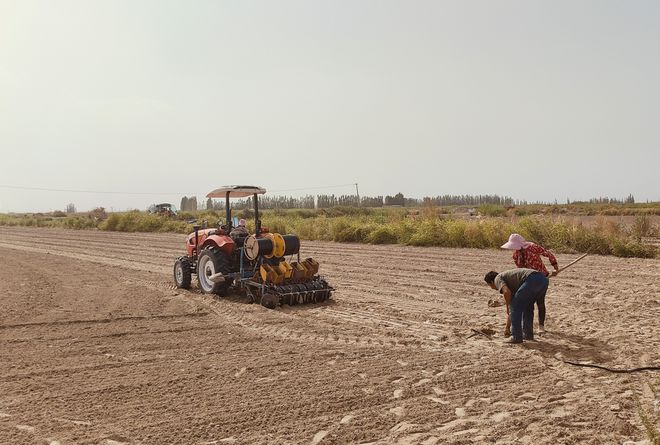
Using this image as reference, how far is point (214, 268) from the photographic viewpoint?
1048 cm

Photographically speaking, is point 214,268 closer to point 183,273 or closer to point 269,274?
point 269,274

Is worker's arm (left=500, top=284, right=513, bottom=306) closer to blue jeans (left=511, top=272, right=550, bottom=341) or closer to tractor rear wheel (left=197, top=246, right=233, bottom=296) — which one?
blue jeans (left=511, top=272, right=550, bottom=341)

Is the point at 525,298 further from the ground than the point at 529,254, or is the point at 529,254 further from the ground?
the point at 529,254

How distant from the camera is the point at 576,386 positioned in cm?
554

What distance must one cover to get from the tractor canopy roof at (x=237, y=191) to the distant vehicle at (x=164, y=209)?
3138cm

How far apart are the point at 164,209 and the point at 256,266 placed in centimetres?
3600

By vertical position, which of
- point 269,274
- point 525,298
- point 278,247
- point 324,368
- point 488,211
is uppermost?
point 488,211

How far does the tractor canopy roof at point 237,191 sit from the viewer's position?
1038 centimetres

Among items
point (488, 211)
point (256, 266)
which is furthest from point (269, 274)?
point (488, 211)

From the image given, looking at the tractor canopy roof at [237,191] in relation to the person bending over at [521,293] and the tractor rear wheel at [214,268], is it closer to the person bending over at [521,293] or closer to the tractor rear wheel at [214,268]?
the tractor rear wheel at [214,268]

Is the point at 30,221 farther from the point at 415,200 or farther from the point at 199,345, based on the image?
the point at 199,345

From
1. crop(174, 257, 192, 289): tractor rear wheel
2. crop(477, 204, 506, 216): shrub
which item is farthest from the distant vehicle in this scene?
crop(174, 257, 192, 289): tractor rear wheel

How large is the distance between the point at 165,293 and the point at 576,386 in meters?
7.80

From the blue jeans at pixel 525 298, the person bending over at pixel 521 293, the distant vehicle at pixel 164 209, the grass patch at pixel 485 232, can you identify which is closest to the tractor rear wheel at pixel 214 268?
the grass patch at pixel 485 232
